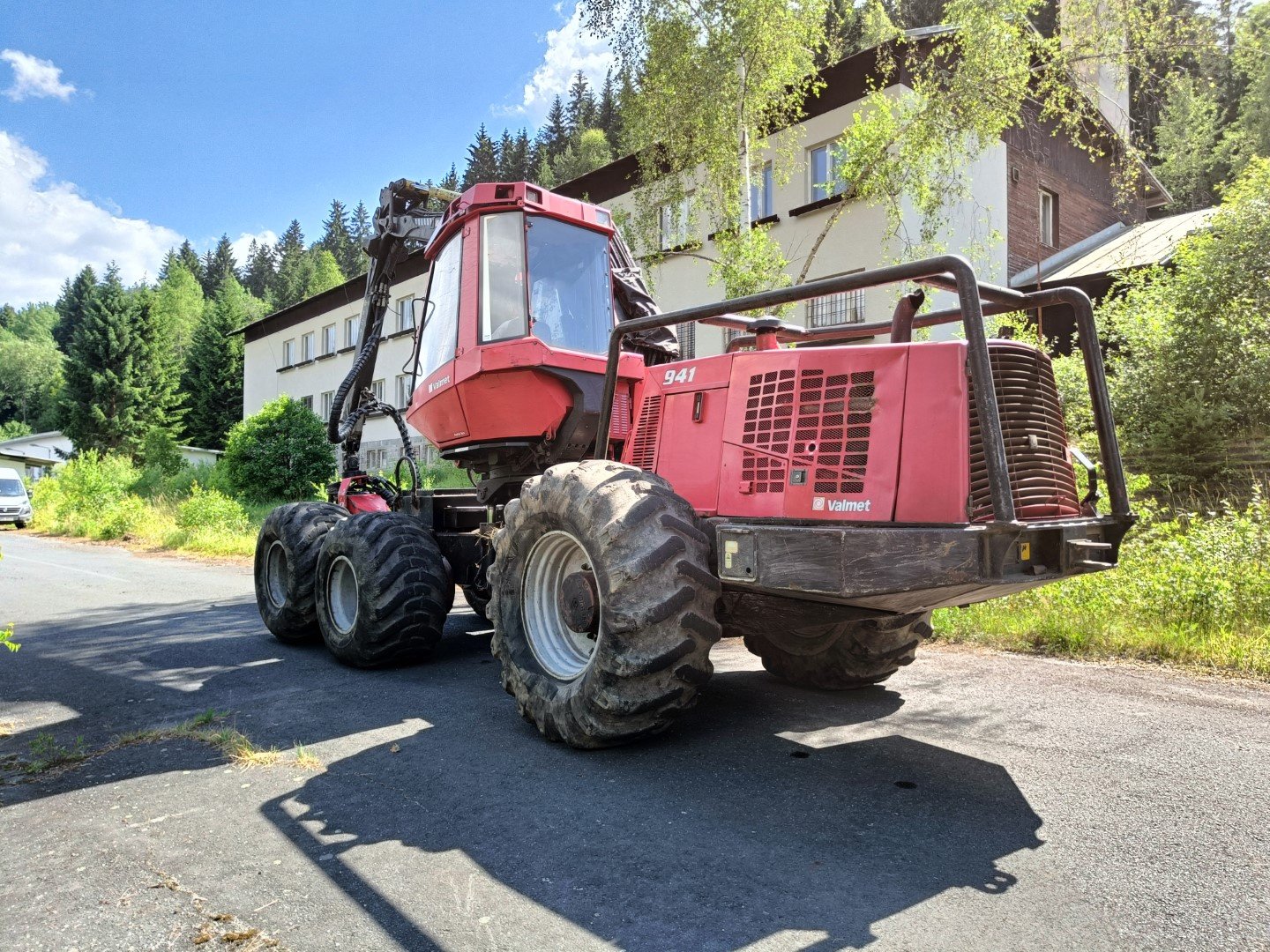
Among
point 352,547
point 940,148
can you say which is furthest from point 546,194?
point 940,148

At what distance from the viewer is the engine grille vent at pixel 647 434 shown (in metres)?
4.79

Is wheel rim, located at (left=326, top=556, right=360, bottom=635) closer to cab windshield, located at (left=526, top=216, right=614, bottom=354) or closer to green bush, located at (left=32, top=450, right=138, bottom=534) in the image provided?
cab windshield, located at (left=526, top=216, right=614, bottom=354)

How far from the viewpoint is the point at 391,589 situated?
5.88 metres

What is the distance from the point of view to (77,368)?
140ft

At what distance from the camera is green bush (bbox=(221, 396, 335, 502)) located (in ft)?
77.3

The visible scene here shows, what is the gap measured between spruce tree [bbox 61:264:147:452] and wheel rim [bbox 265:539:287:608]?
41099 millimetres

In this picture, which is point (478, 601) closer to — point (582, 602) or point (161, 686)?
point (161, 686)

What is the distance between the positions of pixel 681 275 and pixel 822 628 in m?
16.3

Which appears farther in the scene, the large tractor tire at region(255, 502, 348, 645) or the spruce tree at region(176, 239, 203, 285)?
the spruce tree at region(176, 239, 203, 285)

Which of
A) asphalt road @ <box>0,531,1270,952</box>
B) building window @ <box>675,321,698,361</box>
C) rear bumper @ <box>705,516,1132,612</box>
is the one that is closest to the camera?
asphalt road @ <box>0,531,1270,952</box>

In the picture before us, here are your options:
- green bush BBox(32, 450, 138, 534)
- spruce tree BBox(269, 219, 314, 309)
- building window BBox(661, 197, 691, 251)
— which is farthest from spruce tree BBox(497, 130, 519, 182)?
building window BBox(661, 197, 691, 251)

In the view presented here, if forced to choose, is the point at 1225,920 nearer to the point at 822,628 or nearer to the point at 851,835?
the point at 851,835

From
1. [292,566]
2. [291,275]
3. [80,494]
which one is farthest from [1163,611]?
[291,275]

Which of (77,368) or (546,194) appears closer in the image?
(546,194)
